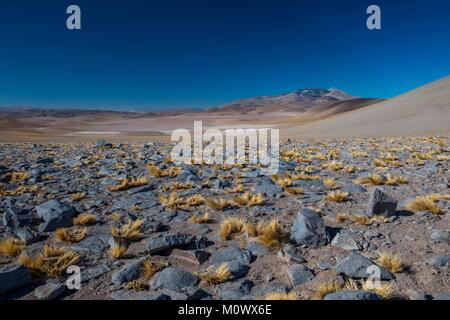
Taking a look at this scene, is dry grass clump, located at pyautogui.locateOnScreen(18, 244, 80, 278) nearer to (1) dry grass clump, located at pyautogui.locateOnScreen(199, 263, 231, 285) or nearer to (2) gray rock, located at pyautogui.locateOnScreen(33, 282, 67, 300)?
(2) gray rock, located at pyautogui.locateOnScreen(33, 282, 67, 300)

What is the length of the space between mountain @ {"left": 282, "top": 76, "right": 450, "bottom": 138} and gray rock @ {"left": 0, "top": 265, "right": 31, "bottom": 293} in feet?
124

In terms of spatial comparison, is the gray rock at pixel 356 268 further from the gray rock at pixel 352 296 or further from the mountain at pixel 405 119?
the mountain at pixel 405 119

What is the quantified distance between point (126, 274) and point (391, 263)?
323cm

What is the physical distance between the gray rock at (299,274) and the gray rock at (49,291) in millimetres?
2661

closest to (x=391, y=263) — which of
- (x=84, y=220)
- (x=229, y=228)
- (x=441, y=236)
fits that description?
(x=441, y=236)

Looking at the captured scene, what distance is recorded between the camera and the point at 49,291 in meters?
3.31

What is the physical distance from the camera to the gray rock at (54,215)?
206 inches

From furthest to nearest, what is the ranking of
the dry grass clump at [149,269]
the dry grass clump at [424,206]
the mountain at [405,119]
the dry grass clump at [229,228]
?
the mountain at [405,119], the dry grass clump at [424,206], the dry grass clump at [229,228], the dry grass clump at [149,269]

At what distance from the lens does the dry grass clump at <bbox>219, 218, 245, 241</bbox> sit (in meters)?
4.85

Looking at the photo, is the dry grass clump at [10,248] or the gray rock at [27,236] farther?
the gray rock at [27,236]

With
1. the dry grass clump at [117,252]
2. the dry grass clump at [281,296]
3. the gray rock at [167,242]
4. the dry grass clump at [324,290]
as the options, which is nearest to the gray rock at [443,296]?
the dry grass clump at [324,290]

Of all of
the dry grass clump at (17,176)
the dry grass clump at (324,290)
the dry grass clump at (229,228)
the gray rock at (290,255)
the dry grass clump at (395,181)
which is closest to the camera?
the dry grass clump at (324,290)

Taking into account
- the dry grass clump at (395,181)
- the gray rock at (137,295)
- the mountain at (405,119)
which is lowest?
the gray rock at (137,295)
